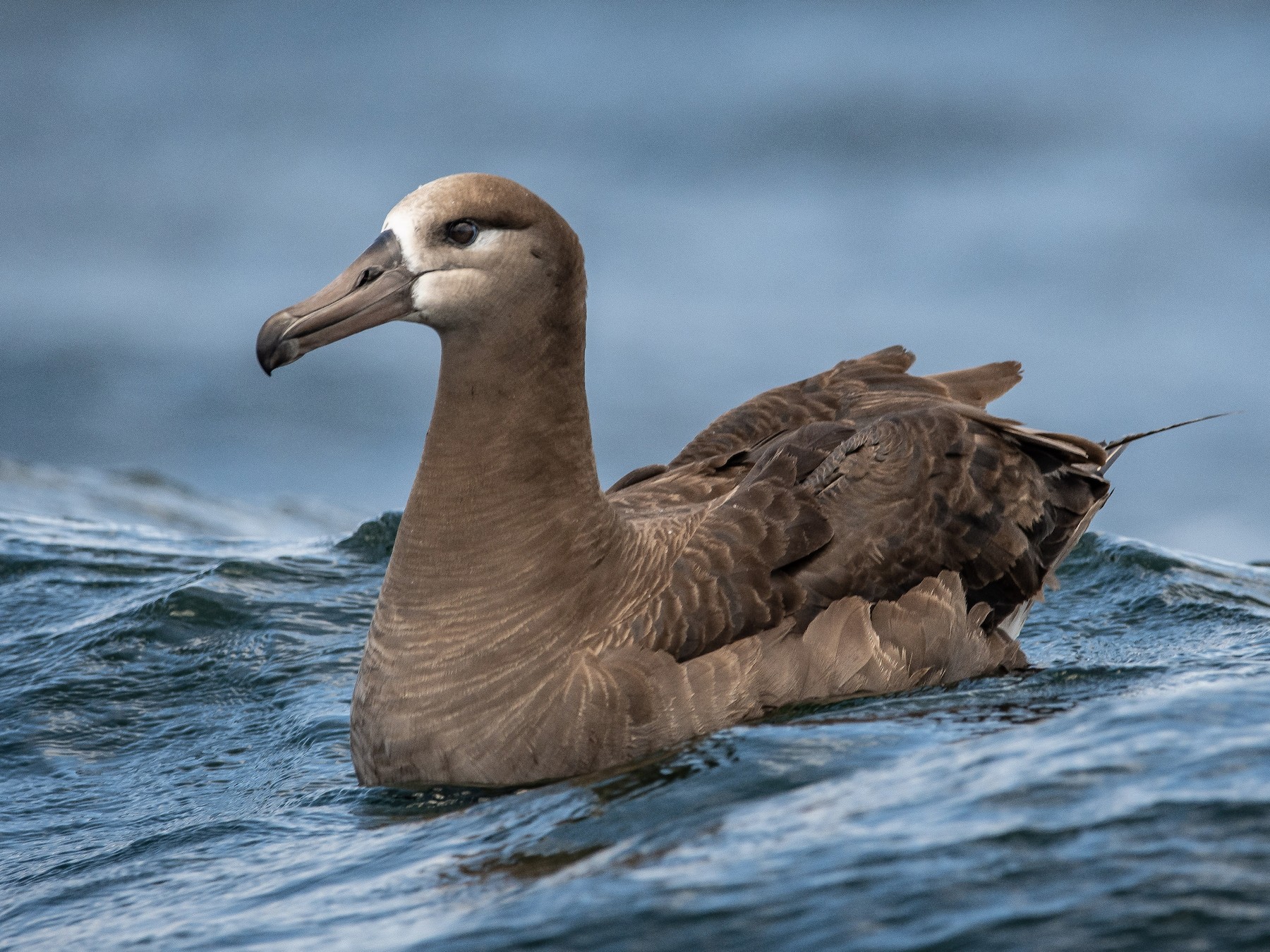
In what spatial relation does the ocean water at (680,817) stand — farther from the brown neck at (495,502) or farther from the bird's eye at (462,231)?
the bird's eye at (462,231)

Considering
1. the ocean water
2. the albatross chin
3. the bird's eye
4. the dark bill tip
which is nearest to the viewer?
the ocean water

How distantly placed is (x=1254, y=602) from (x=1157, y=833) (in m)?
4.96

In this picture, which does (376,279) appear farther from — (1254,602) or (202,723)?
(1254,602)

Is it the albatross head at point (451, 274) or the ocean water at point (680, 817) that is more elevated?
the albatross head at point (451, 274)

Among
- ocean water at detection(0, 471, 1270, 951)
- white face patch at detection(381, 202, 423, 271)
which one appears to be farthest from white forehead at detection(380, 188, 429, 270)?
ocean water at detection(0, 471, 1270, 951)

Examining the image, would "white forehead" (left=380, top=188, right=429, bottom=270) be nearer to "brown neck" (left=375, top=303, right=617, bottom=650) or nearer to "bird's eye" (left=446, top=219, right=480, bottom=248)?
"bird's eye" (left=446, top=219, right=480, bottom=248)

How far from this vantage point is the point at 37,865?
554cm

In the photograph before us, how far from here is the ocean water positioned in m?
3.70

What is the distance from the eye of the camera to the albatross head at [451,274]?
555cm

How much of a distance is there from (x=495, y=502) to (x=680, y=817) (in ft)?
5.29

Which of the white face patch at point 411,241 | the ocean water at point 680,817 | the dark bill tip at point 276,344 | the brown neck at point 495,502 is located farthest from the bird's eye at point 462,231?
the ocean water at point 680,817

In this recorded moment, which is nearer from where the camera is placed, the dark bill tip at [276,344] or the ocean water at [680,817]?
the ocean water at [680,817]

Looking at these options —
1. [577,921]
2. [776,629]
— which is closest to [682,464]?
[776,629]

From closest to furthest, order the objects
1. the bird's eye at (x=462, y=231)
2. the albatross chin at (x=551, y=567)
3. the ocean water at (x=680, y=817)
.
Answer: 1. the ocean water at (x=680, y=817)
2. the albatross chin at (x=551, y=567)
3. the bird's eye at (x=462, y=231)
